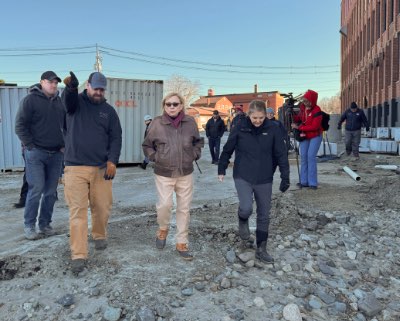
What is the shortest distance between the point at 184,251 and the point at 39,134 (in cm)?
231

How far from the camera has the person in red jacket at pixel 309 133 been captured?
780cm

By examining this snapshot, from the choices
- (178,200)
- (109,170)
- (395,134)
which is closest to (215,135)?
(395,134)

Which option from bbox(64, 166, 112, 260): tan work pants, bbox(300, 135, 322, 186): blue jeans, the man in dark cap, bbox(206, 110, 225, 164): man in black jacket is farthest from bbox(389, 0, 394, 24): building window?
bbox(64, 166, 112, 260): tan work pants

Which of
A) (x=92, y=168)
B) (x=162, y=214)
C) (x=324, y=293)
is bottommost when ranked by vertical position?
(x=324, y=293)

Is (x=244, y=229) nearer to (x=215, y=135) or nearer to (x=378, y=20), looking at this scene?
(x=215, y=135)

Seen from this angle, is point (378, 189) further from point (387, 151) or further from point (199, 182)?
point (387, 151)

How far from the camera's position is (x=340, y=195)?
25.0 ft

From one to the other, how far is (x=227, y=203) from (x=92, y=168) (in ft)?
11.5

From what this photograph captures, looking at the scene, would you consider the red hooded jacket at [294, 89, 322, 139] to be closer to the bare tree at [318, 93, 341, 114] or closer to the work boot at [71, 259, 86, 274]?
the work boot at [71, 259, 86, 274]

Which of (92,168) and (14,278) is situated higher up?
(92,168)

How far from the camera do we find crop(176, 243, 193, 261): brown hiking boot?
4.23 meters

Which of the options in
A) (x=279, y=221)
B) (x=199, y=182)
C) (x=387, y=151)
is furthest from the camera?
(x=387, y=151)

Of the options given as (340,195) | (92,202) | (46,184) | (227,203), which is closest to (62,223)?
(46,184)

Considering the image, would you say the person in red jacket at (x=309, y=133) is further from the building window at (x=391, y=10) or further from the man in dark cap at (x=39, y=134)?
the building window at (x=391, y=10)
